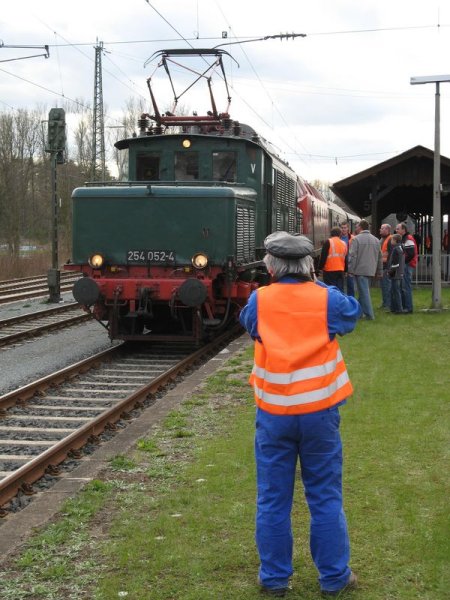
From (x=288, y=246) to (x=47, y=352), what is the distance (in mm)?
9432

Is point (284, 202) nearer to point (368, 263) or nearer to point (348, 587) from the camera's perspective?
point (368, 263)

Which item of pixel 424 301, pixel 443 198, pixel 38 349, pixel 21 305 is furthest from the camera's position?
pixel 443 198

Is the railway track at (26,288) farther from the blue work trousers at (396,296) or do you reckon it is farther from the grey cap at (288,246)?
the grey cap at (288,246)

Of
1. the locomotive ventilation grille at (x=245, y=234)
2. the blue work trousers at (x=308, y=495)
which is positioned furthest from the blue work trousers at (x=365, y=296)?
the blue work trousers at (x=308, y=495)

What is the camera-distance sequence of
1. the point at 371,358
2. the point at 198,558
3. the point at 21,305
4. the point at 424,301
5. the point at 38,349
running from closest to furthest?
the point at 198,558, the point at 371,358, the point at 38,349, the point at 424,301, the point at 21,305

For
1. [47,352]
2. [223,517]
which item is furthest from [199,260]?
[223,517]

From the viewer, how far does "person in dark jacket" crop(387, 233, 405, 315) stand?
50.0 ft

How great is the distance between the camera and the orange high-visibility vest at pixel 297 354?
397cm

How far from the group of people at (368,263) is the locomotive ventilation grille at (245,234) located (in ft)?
6.38

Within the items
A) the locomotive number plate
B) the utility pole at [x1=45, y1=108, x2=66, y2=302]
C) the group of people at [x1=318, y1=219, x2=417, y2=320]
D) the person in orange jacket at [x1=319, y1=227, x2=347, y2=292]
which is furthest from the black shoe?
the utility pole at [x1=45, y1=108, x2=66, y2=302]

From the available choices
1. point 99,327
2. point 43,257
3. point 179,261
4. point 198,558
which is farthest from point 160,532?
point 43,257

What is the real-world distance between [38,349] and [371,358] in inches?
219

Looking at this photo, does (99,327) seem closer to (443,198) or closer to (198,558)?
(198,558)

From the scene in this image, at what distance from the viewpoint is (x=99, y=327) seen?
16.0 metres
